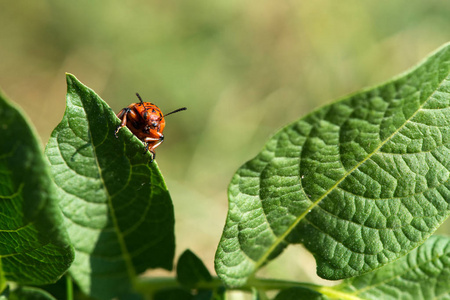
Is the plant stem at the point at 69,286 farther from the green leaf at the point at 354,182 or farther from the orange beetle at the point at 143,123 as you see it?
the orange beetle at the point at 143,123

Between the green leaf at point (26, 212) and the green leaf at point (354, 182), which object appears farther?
the green leaf at point (354, 182)

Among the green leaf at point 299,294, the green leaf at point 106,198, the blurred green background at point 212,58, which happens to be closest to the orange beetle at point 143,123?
the green leaf at point 106,198

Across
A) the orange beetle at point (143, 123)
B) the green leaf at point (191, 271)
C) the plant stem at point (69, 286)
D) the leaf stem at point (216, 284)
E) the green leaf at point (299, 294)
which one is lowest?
the green leaf at point (299, 294)

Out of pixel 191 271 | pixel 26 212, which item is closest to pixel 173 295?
pixel 191 271

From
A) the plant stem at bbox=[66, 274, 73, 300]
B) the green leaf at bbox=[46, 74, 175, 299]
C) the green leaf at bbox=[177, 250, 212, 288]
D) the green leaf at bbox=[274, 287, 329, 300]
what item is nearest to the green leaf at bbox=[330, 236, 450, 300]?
the green leaf at bbox=[274, 287, 329, 300]

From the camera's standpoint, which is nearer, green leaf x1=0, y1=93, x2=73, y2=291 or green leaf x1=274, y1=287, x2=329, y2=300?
green leaf x1=0, y1=93, x2=73, y2=291

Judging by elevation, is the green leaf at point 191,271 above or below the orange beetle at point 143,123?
below

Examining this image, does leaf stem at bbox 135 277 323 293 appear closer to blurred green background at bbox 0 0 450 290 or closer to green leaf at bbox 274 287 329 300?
green leaf at bbox 274 287 329 300

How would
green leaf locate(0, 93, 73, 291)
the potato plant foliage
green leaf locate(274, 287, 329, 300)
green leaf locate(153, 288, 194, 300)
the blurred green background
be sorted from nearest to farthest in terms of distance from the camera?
green leaf locate(0, 93, 73, 291) → the potato plant foliage → green leaf locate(274, 287, 329, 300) → green leaf locate(153, 288, 194, 300) → the blurred green background
